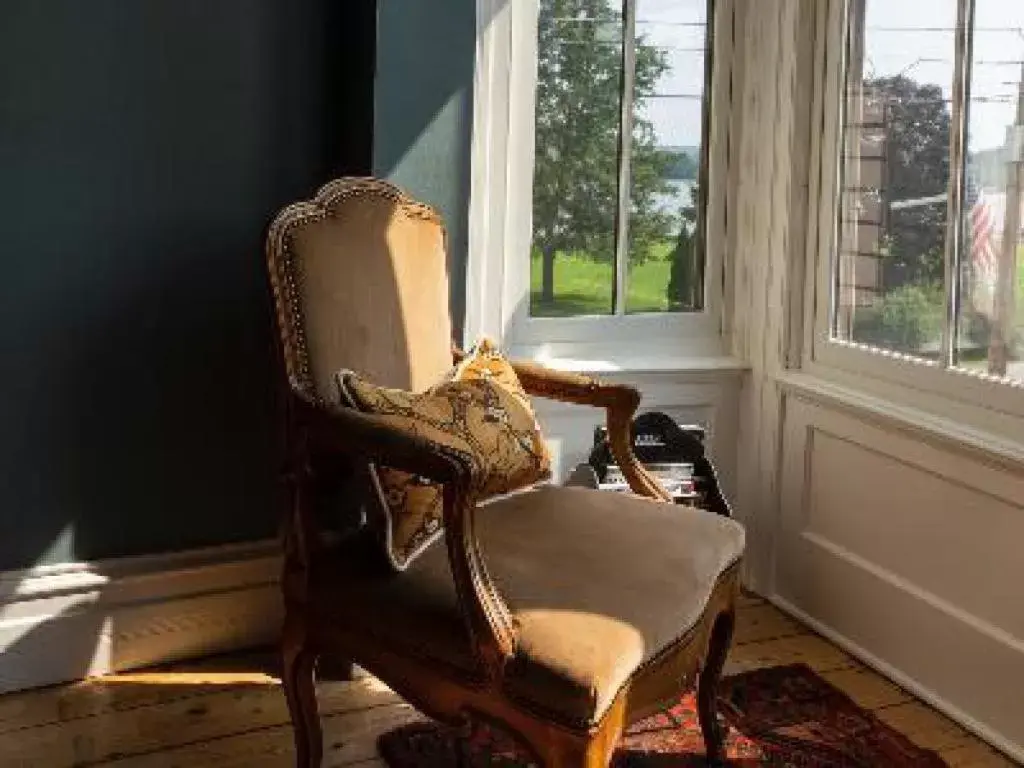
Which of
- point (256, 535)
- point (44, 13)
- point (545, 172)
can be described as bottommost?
point (256, 535)

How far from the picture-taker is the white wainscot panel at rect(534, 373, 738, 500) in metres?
2.95

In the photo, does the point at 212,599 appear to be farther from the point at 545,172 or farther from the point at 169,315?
the point at 545,172

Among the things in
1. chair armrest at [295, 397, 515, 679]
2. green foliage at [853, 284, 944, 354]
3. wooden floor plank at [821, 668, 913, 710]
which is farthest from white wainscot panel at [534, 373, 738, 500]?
chair armrest at [295, 397, 515, 679]

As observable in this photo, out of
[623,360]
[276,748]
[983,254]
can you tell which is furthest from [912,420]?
[276,748]

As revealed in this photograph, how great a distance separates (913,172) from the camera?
2666mm

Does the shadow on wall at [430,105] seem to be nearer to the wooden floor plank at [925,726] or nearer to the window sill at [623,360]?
the window sill at [623,360]

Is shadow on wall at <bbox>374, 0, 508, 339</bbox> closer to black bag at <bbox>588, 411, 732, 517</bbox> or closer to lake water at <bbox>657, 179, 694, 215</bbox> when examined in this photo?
black bag at <bbox>588, 411, 732, 517</bbox>

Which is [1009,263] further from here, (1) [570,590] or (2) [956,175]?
(1) [570,590]

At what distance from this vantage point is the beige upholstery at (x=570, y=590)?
1664mm

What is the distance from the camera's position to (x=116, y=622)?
256cm

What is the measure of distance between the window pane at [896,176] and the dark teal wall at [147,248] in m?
1.07

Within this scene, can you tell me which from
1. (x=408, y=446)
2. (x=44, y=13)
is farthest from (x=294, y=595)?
(x=44, y=13)

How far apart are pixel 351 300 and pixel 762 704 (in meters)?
1.17

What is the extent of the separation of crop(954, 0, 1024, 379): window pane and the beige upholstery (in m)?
0.74
